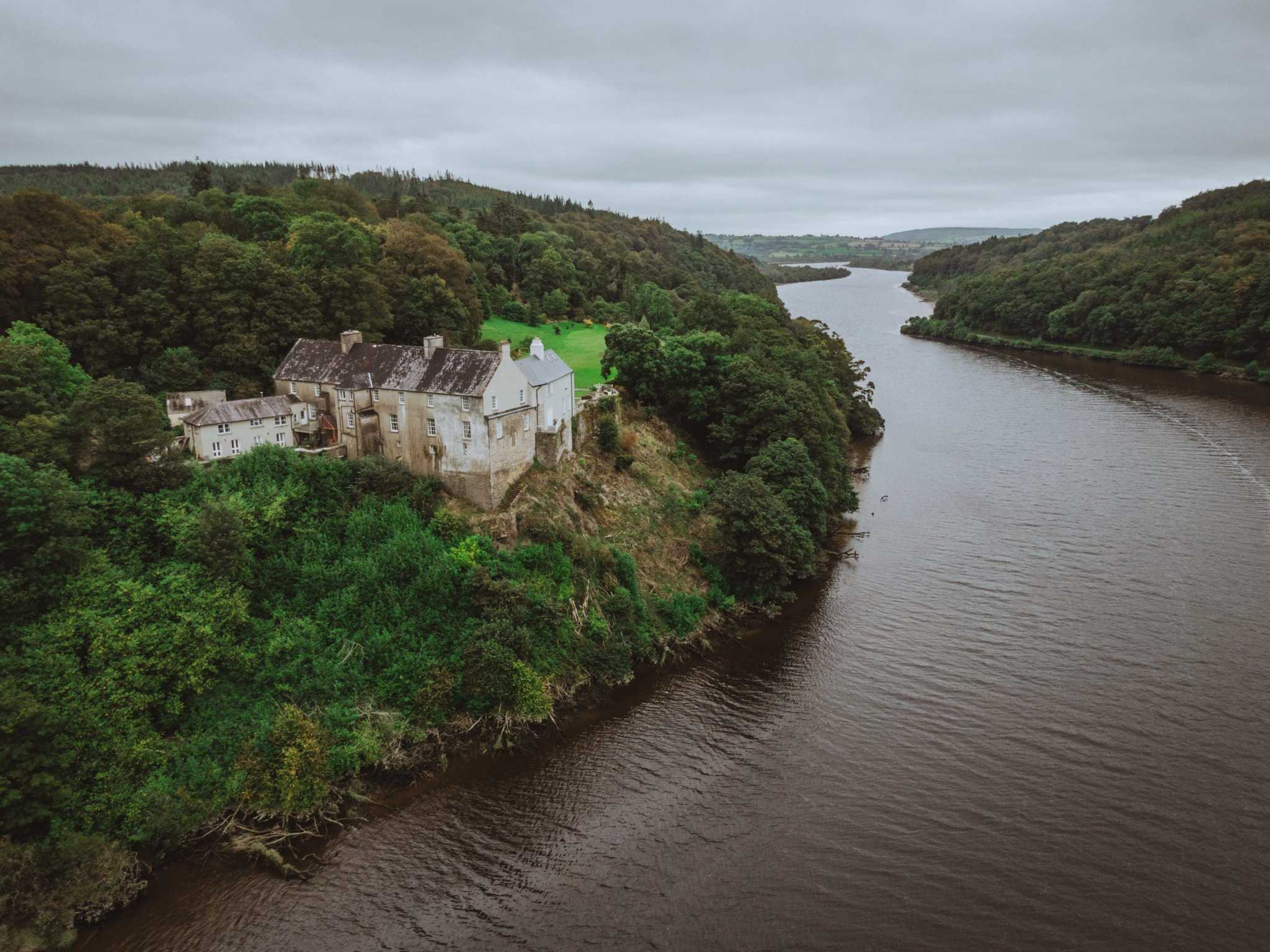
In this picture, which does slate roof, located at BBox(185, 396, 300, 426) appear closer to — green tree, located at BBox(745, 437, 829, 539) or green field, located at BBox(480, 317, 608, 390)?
green field, located at BBox(480, 317, 608, 390)

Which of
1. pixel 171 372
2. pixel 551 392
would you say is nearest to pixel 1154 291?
pixel 551 392

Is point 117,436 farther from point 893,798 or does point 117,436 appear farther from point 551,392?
point 893,798

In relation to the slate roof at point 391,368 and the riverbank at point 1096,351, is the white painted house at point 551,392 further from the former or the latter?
the riverbank at point 1096,351

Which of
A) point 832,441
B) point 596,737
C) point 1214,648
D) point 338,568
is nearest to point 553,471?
point 338,568

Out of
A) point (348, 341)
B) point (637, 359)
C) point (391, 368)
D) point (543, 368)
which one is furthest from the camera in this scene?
point (637, 359)

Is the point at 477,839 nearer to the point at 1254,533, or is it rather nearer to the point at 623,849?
the point at 623,849

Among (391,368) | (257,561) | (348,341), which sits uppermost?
(348,341)
